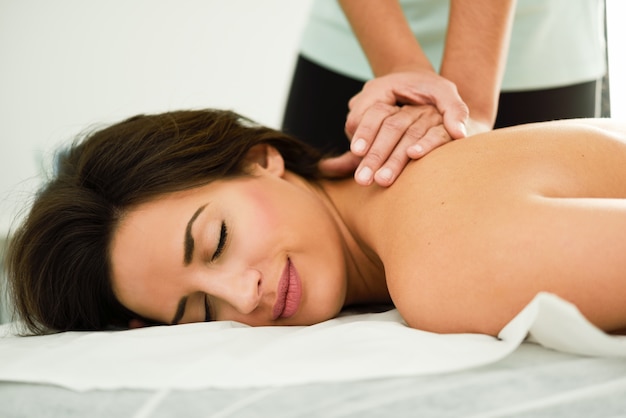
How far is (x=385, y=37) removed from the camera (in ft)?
5.08

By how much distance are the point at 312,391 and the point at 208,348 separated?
21 cm

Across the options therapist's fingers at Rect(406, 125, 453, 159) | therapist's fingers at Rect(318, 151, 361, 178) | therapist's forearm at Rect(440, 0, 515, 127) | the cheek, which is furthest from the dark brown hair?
therapist's forearm at Rect(440, 0, 515, 127)

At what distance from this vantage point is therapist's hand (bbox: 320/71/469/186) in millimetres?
1176

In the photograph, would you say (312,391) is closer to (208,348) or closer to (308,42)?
(208,348)

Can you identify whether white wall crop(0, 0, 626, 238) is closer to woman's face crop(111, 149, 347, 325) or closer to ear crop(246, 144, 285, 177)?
ear crop(246, 144, 285, 177)

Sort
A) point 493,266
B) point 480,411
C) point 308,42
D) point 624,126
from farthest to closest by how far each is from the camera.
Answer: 1. point 308,42
2. point 624,126
3. point 493,266
4. point 480,411

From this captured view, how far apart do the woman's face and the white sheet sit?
127 millimetres

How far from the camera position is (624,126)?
1133mm

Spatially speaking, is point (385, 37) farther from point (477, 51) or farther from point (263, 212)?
point (263, 212)

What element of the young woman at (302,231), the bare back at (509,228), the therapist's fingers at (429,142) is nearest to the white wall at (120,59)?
the young woman at (302,231)

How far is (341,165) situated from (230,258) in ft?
1.42

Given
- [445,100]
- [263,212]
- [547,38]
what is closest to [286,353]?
[263,212]

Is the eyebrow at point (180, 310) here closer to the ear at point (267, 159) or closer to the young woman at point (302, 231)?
the young woman at point (302, 231)

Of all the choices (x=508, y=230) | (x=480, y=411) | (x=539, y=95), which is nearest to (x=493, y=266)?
(x=508, y=230)
